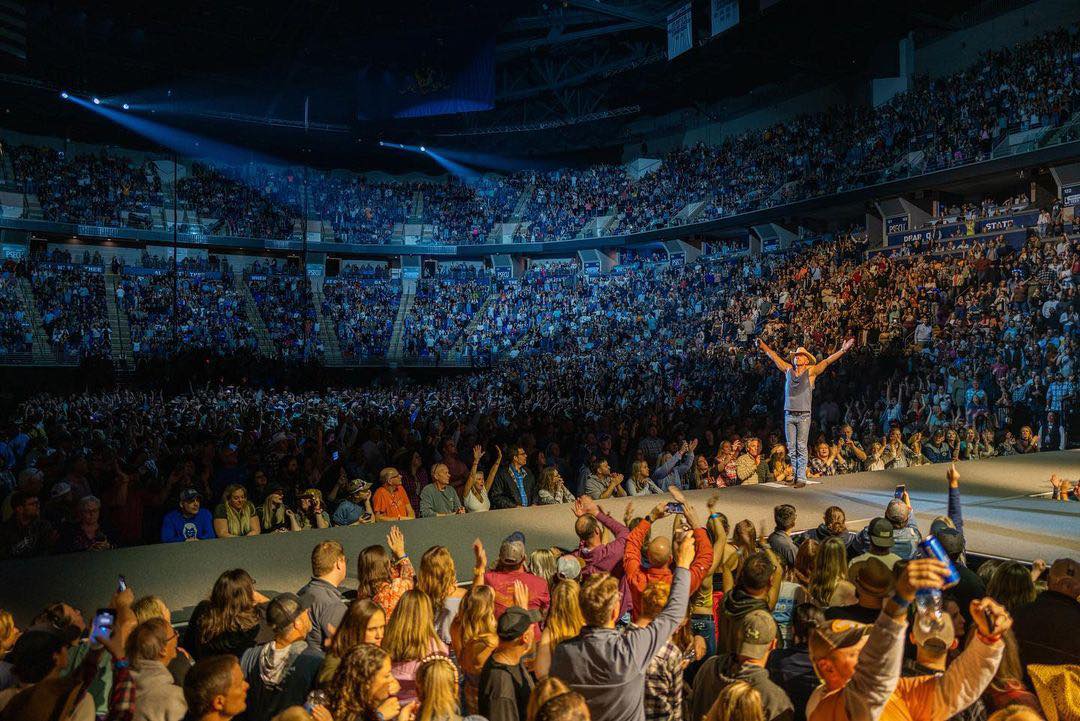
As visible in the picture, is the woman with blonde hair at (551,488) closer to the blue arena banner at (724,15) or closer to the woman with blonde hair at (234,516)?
the woman with blonde hair at (234,516)

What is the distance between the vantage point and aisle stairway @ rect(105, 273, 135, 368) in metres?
28.2

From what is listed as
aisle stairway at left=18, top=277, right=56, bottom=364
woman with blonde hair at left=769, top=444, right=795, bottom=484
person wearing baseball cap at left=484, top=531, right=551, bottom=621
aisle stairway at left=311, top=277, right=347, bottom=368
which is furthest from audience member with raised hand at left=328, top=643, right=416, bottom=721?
aisle stairway at left=311, top=277, right=347, bottom=368

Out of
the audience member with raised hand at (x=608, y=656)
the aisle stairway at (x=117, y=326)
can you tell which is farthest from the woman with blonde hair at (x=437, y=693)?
the aisle stairway at (x=117, y=326)

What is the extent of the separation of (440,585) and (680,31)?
2358 cm

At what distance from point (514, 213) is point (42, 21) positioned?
799 inches

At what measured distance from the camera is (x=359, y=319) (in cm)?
3475

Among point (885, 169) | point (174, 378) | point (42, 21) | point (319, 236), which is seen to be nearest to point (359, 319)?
point (319, 236)

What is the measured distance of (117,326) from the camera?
96.6ft

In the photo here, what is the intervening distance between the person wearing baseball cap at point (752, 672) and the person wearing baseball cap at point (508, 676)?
677 millimetres

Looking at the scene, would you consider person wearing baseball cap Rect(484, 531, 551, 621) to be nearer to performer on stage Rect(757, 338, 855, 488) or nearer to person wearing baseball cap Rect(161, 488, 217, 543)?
person wearing baseball cap Rect(161, 488, 217, 543)

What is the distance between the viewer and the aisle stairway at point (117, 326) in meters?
28.2

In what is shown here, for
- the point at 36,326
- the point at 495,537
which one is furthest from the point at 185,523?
the point at 36,326

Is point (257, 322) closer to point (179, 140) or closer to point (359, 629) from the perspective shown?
point (179, 140)

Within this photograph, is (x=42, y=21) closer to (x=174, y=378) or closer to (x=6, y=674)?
(x=174, y=378)
